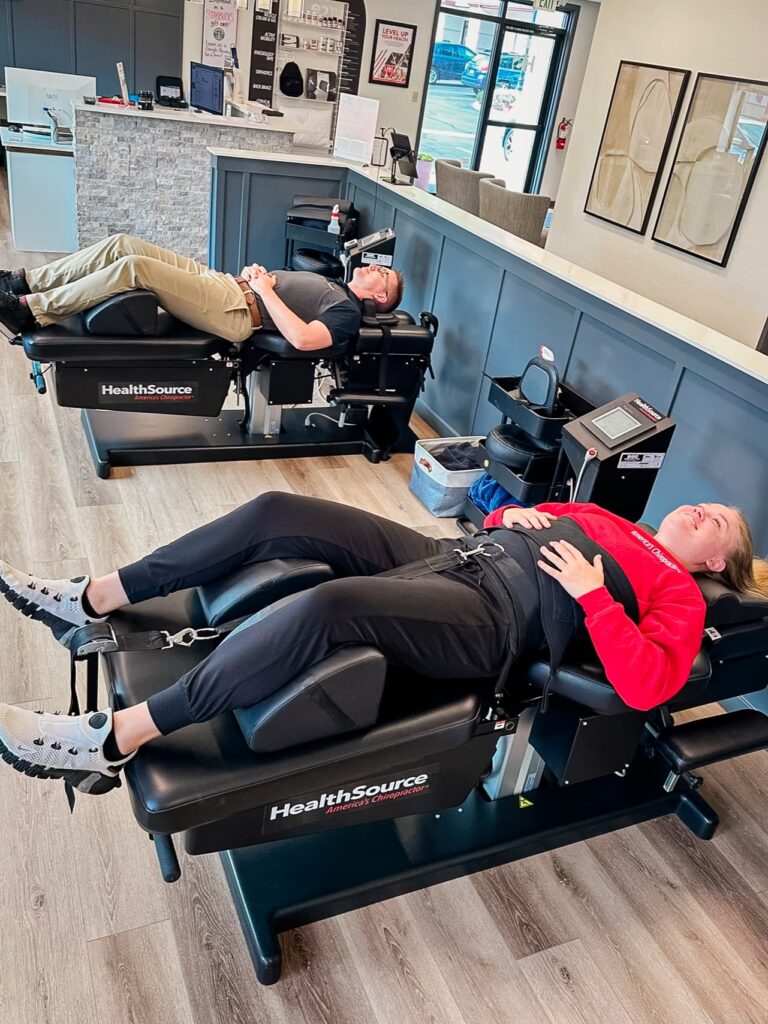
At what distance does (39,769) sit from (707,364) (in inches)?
81.4

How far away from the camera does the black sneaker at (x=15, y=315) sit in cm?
265

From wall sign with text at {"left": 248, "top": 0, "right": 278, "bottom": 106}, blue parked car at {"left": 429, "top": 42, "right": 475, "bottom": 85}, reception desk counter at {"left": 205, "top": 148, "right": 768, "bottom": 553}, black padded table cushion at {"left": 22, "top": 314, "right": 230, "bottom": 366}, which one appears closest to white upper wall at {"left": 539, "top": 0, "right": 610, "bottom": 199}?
blue parked car at {"left": 429, "top": 42, "right": 475, "bottom": 85}

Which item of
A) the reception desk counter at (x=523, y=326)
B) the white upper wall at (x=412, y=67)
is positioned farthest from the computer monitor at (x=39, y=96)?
the white upper wall at (x=412, y=67)

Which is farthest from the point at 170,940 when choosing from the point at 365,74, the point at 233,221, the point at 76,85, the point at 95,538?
the point at 365,74

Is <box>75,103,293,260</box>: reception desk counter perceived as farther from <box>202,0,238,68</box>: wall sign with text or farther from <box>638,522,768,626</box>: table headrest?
<box>638,522,768,626</box>: table headrest

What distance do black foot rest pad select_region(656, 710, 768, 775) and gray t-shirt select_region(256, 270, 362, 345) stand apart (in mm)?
1927

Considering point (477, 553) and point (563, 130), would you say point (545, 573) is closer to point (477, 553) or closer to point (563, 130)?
point (477, 553)

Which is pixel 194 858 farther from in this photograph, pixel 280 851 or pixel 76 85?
pixel 76 85

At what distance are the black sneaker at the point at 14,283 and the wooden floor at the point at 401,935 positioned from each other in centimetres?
139

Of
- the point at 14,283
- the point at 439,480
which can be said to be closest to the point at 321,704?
the point at 439,480

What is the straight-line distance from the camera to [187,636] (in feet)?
5.49

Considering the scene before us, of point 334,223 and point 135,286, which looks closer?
point 135,286

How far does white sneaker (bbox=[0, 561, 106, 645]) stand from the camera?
173 cm

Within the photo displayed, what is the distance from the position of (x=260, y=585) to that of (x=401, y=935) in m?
0.77
